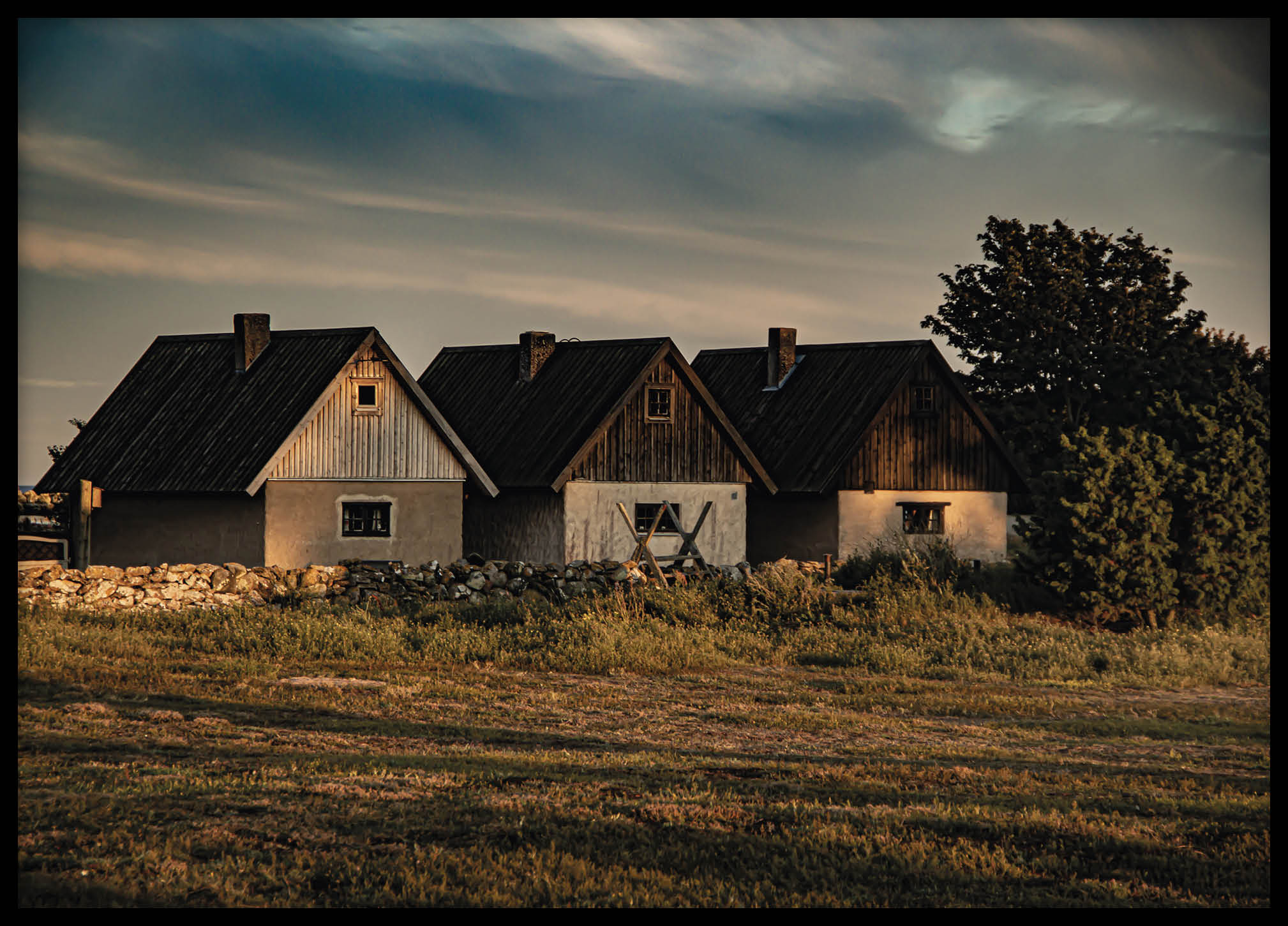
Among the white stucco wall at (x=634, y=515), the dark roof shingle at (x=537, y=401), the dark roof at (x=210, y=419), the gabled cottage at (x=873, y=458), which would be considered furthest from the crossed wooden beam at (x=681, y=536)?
the gabled cottage at (x=873, y=458)

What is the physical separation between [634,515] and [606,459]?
1.69 m

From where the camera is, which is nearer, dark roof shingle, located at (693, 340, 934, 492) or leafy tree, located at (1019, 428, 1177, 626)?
leafy tree, located at (1019, 428, 1177, 626)

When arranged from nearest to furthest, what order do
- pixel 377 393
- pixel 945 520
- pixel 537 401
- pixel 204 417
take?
1. pixel 377 393
2. pixel 204 417
3. pixel 537 401
4. pixel 945 520

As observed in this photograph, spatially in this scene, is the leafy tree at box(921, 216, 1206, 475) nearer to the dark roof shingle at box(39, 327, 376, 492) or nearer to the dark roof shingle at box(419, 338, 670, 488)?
A: the dark roof shingle at box(419, 338, 670, 488)

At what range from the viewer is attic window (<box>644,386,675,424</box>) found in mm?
37062

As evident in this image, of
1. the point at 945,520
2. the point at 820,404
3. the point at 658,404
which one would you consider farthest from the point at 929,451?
the point at 658,404

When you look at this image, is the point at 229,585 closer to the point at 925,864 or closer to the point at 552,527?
the point at 552,527

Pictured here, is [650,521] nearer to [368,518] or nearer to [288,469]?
[368,518]

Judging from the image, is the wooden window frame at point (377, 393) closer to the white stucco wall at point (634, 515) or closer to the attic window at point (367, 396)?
the attic window at point (367, 396)

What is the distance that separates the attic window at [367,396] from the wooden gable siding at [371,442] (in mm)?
78

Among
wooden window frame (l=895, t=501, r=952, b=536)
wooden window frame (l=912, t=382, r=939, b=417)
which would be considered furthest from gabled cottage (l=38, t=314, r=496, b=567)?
wooden window frame (l=912, t=382, r=939, b=417)

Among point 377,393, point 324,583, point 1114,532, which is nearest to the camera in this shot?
point 1114,532

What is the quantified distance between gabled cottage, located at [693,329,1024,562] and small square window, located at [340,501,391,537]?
12104 mm

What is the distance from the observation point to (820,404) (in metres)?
41.4
